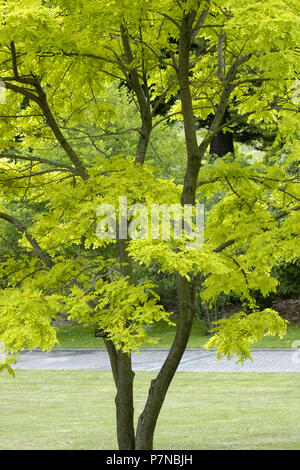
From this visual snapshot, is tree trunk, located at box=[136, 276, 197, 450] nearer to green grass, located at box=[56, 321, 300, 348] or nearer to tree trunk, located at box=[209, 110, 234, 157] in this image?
green grass, located at box=[56, 321, 300, 348]

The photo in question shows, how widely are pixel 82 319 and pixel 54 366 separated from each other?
12.8 meters

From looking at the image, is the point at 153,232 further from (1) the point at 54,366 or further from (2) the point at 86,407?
(1) the point at 54,366

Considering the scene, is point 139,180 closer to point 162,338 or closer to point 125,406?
point 125,406

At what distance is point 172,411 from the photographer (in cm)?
1345

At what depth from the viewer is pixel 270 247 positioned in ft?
22.7

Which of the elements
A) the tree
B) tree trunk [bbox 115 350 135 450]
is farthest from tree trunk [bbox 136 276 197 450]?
tree trunk [bbox 115 350 135 450]

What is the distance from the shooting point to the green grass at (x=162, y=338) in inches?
830

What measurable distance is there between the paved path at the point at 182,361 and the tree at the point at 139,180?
9103 millimetres

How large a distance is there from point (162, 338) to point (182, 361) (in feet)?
13.1

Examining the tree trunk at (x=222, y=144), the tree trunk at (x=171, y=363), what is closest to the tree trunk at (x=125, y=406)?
the tree trunk at (x=171, y=363)

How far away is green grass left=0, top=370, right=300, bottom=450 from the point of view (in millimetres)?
11117

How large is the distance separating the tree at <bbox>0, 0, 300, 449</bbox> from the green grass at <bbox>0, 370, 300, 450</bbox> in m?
2.95

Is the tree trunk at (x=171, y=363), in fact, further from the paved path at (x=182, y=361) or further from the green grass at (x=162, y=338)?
the green grass at (x=162, y=338)

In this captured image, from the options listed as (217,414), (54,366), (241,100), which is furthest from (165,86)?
(54,366)
